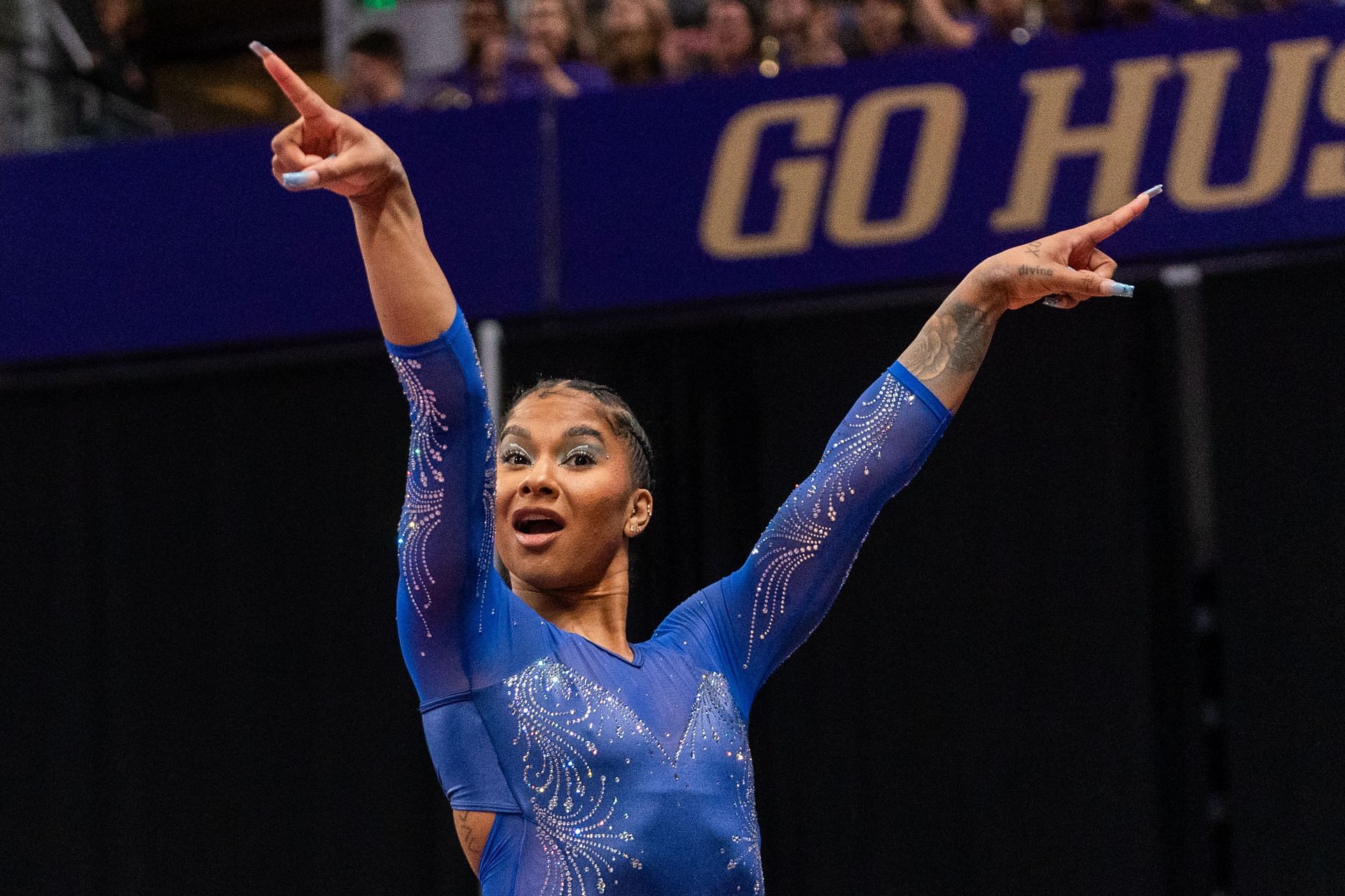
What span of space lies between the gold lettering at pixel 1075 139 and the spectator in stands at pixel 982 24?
0.49 ft

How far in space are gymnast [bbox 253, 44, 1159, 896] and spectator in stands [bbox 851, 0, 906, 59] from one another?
2.36m

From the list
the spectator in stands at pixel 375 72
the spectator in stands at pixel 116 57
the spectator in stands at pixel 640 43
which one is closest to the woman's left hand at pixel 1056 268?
the spectator in stands at pixel 640 43

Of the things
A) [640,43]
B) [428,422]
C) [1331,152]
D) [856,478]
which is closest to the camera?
[428,422]

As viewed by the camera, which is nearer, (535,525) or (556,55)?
(535,525)

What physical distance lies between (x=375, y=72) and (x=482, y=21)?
1.26ft

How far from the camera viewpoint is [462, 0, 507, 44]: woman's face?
15.3 ft

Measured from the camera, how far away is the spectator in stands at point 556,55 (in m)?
4.55

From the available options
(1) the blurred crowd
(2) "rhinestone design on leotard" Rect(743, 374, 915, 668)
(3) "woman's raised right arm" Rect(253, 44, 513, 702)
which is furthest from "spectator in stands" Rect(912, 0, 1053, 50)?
(3) "woman's raised right arm" Rect(253, 44, 513, 702)

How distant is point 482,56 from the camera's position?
15.3 ft

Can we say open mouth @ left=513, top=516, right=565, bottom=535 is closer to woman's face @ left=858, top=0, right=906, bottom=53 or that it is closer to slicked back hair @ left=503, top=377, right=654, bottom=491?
slicked back hair @ left=503, top=377, right=654, bottom=491

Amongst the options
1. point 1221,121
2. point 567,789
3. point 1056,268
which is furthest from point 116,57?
point 567,789

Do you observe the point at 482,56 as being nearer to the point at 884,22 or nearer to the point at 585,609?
the point at 884,22

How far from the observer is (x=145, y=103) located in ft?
18.6

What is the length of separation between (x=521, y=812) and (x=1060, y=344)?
2.62 metres
